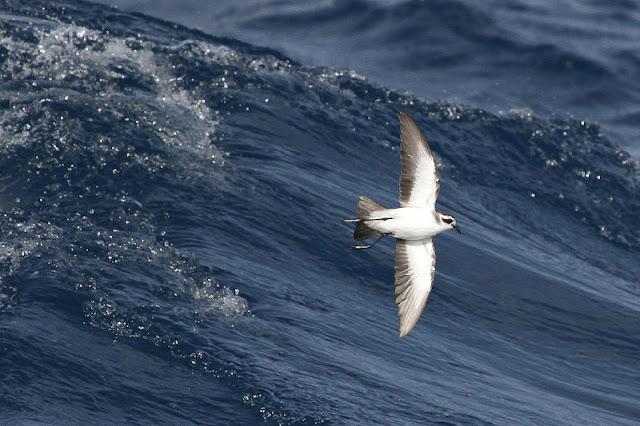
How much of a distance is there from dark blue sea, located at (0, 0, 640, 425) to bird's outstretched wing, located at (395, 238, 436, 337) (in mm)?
2338

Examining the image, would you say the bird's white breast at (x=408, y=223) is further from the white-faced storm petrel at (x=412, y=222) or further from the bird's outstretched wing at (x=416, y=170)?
the bird's outstretched wing at (x=416, y=170)

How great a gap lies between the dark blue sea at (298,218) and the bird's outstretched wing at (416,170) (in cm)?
298

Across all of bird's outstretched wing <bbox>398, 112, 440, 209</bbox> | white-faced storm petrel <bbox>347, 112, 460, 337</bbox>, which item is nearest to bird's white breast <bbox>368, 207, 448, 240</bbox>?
white-faced storm petrel <bbox>347, 112, 460, 337</bbox>

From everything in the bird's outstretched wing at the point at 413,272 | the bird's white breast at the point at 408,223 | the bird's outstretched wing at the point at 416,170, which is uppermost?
the bird's outstretched wing at the point at 416,170

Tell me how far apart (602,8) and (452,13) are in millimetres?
4586

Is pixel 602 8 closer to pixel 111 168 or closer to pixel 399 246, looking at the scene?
pixel 111 168

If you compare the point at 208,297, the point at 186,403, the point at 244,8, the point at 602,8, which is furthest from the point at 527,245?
the point at 602,8

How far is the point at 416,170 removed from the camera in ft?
35.4

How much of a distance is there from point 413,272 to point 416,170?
36.8 inches

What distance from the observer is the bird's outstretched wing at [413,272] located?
35.9 ft

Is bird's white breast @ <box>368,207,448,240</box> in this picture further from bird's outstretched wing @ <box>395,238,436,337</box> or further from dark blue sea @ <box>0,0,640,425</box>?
dark blue sea @ <box>0,0,640,425</box>

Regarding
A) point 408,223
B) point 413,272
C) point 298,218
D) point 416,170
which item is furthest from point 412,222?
point 298,218

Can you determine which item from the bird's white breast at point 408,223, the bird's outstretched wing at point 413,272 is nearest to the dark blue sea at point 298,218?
the bird's outstretched wing at point 413,272

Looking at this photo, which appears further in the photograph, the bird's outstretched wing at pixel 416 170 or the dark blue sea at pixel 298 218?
the dark blue sea at pixel 298 218
